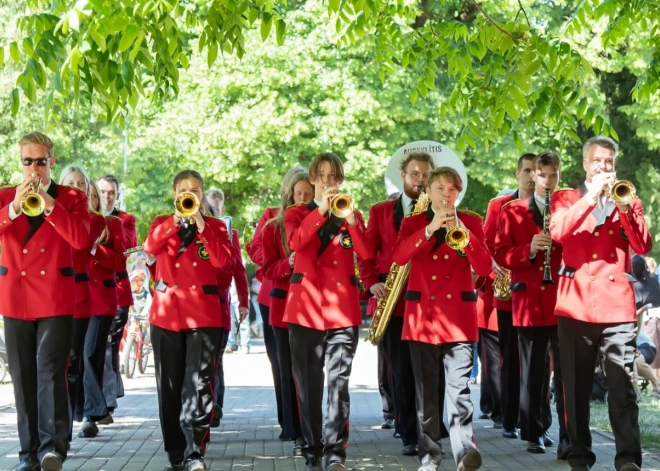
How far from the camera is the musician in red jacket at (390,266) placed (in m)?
9.88

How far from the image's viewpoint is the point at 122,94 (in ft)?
27.3

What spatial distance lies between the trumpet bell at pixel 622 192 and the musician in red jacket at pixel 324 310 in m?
1.85

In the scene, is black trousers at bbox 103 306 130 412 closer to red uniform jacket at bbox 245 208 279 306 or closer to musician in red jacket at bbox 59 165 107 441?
musician in red jacket at bbox 59 165 107 441

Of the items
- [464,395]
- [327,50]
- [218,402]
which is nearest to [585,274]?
[464,395]

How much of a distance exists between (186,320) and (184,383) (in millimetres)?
451

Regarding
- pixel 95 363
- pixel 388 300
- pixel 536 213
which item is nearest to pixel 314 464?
pixel 388 300

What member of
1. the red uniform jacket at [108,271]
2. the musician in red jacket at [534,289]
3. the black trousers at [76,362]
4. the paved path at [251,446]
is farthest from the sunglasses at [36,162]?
the musician in red jacket at [534,289]

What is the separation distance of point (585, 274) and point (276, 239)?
109 inches

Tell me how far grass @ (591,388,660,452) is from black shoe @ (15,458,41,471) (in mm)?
4846

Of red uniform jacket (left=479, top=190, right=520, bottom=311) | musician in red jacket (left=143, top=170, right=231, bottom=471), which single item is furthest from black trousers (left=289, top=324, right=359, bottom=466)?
red uniform jacket (left=479, top=190, right=520, bottom=311)

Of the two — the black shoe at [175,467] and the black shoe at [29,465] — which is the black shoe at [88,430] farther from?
the black shoe at [29,465]

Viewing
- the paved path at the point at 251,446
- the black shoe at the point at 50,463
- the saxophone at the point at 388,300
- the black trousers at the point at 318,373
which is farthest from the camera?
the saxophone at the point at 388,300

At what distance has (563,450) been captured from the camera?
9.52 meters

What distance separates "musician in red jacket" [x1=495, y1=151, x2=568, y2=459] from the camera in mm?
10008
